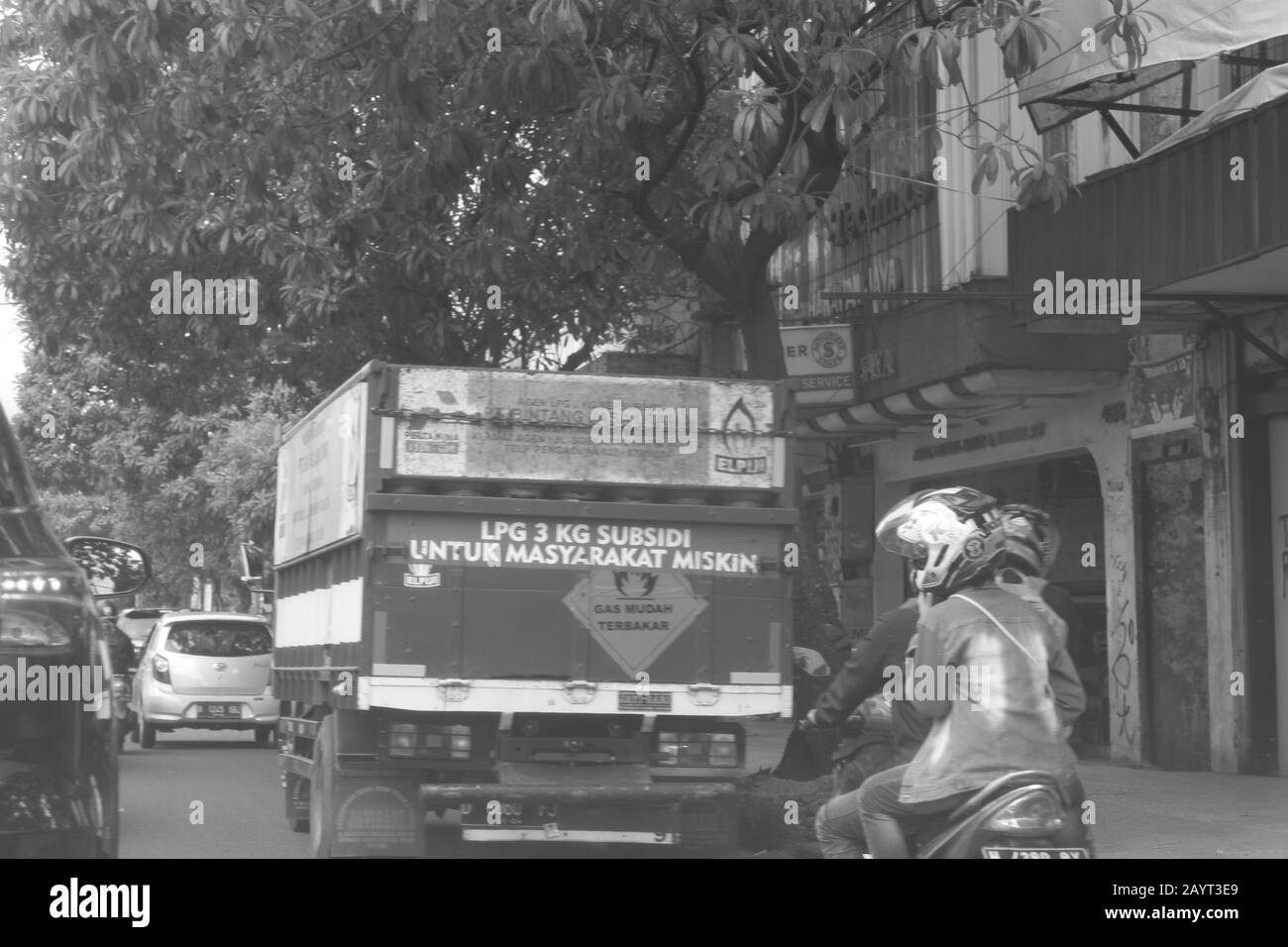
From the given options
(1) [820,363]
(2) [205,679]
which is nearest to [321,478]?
(1) [820,363]

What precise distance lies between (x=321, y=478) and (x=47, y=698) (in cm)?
679

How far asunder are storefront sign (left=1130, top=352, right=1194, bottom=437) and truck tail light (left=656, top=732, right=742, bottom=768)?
24.9 ft

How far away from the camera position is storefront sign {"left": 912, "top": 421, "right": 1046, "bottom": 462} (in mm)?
18953

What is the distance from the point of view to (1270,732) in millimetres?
15125

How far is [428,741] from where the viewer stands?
9.57m

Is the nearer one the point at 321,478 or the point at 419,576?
the point at 419,576

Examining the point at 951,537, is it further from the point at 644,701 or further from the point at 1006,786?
the point at 644,701

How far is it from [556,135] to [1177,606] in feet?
21.8

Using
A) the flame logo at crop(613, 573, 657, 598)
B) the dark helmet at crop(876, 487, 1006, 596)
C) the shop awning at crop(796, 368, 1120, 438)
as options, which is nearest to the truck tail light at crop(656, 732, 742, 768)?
the flame logo at crop(613, 573, 657, 598)

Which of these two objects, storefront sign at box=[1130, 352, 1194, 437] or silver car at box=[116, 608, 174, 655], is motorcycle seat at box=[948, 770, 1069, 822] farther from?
silver car at box=[116, 608, 174, 655]

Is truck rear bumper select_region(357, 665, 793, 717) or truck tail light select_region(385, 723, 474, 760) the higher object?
truck rear bumper select_region(357, 665, 793, 717)

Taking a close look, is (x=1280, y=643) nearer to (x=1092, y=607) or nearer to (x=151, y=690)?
(x=1092, y=607)

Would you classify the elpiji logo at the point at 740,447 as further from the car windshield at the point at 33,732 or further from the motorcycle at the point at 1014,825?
the car windshield at the point at 33,732

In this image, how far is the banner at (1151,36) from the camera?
13.0 m
